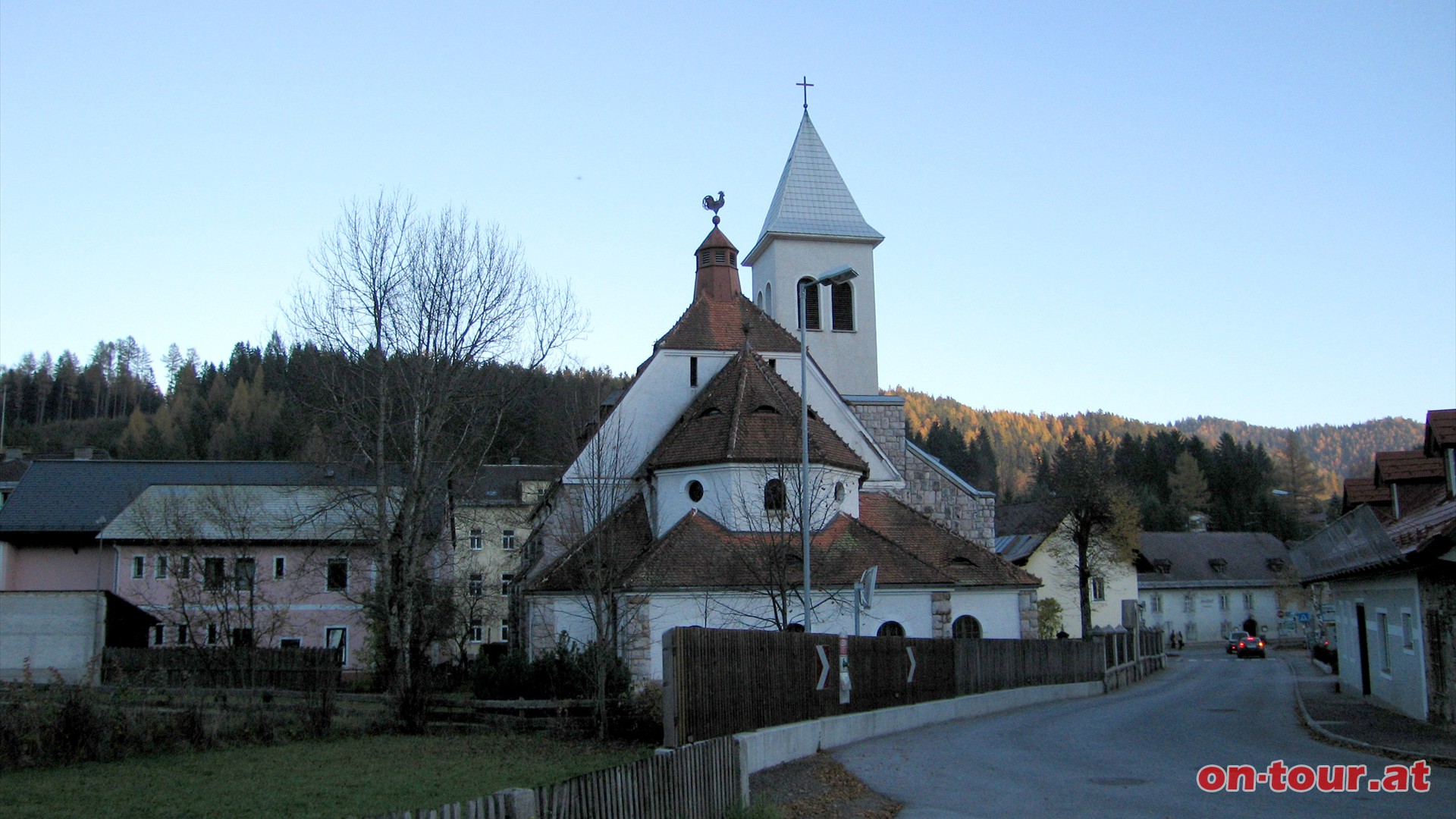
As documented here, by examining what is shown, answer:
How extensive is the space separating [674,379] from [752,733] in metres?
24.1

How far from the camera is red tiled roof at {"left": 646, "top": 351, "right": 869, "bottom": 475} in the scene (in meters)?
32.8

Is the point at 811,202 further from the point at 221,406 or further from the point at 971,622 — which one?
the point at 221,406

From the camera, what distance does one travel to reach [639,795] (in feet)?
32.1

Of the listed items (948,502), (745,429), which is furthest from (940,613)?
(948,502)

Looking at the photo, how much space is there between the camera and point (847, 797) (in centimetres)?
1434

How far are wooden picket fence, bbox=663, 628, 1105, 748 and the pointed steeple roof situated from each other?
68.2 ft

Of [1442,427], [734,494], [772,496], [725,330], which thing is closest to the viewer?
[1442,427]

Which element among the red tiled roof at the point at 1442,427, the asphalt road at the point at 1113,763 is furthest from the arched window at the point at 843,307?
the red tiled roof at the point at 1442,427

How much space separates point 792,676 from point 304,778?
25.8 ft

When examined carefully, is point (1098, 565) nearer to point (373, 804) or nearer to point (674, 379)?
point (674, 379)

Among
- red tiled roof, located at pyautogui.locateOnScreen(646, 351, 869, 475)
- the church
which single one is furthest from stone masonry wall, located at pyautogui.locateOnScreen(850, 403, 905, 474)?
red tiled roof, located at pyautogui.locateOnScreen(646, 351, 869, 475)

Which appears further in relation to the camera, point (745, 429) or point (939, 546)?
point (939, 546)

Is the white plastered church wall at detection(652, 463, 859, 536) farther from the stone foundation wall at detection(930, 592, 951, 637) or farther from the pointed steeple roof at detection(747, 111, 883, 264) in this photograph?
the pointed steeple roof at detection(747, 111, 883, 264)

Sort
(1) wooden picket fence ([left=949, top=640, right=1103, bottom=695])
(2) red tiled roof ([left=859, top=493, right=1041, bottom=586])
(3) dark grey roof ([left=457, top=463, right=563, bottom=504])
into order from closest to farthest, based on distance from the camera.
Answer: (1) wooden picket fence ([left=949, top=640, right=1103, bottom=695]) < (2) red tiled roof ([left=859, top=493, right=1041, bottom=586]) < (3) dark grey roof ([left=457, top=463, right=563, bottom=504])
